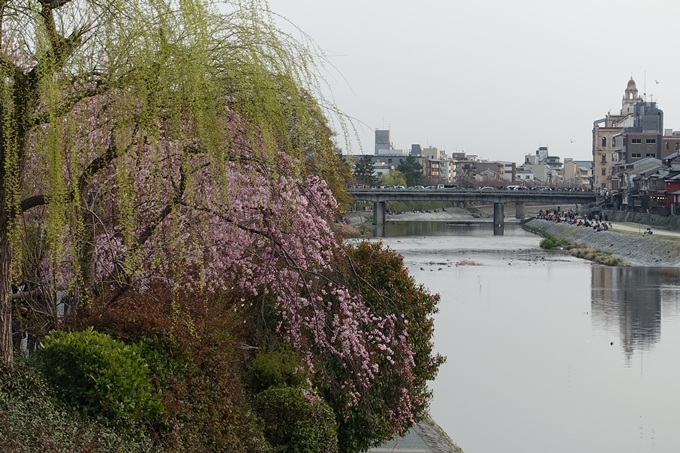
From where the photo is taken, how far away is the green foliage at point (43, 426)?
5.56m

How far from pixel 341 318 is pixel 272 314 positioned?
3.32ft

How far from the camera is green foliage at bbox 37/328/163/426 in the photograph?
21.5ft

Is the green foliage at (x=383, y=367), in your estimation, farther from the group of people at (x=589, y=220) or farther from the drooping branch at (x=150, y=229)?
the group of people at (x=589, y=220)

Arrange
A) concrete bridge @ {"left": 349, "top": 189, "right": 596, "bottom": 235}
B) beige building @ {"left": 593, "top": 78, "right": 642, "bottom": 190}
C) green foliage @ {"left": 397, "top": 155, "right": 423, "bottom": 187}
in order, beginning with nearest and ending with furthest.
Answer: concrete bridge @ {"left": 349, "top": 189, "right": 596, "bottom": 235} < beige building @ {"left": 593, "top": 78, "right": 642, "bottom": 190} < green foliage @ {"left": 397, "top": 155, "right": 423, "bottom": 187}

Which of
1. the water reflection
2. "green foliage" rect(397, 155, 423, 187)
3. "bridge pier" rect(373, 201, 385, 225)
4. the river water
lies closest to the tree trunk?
the river water

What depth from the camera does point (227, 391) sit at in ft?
25.5

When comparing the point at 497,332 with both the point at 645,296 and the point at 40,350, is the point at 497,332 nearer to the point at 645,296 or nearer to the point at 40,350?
the point at 645,296

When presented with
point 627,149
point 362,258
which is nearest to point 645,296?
point 362,258

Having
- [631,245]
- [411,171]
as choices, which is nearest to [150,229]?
[631,245]

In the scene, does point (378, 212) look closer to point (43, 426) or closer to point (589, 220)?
point (589, 220)

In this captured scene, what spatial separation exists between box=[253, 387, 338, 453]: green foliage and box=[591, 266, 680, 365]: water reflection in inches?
619

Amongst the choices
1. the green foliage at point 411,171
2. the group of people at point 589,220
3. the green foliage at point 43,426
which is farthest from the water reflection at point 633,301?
the green foliage at point 411,171

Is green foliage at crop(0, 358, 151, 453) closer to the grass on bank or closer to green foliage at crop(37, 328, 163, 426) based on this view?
green foliage at crop(37, 328, 163, 426)

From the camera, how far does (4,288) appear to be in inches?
261
